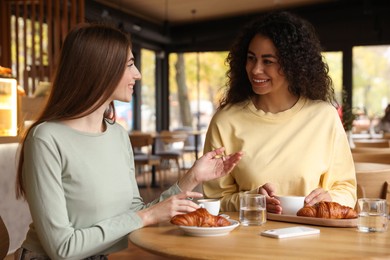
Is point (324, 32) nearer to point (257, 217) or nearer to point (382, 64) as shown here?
point (382, 64)

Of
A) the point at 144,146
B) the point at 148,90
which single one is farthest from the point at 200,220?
the point at 148,90

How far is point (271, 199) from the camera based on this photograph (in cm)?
203

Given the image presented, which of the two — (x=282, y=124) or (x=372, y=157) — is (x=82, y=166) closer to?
(x=282, y=124)

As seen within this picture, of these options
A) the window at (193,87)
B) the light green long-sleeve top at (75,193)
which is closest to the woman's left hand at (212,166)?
the light green long-sleeve top at (75,193)

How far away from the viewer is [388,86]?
1247 cm

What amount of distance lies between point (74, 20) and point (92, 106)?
22.1ft

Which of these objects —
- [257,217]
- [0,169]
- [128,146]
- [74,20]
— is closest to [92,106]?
[128,146]

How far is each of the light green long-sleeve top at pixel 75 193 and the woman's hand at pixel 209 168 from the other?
21 cm

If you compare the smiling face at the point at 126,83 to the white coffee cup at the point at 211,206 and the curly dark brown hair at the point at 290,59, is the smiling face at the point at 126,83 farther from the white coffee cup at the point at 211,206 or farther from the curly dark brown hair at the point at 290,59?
the curly dark brown hair at the point at 290,59

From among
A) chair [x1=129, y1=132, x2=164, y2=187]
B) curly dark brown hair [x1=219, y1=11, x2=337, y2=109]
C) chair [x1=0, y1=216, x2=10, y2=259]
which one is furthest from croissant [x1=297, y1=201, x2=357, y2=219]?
chair [x1=129, y1=132, x2=164, y2=187]

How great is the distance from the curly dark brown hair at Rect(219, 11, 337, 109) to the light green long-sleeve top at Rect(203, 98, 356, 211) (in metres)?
0.07

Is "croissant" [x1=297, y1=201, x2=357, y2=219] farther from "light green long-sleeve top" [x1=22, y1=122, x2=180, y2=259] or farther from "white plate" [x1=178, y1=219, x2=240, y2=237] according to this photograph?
"light green long-sleeve top" [x1=22, y1=122, x2=180, y2=259]

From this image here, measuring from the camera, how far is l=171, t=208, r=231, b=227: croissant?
1.72 m

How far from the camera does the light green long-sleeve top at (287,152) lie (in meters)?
2.26
